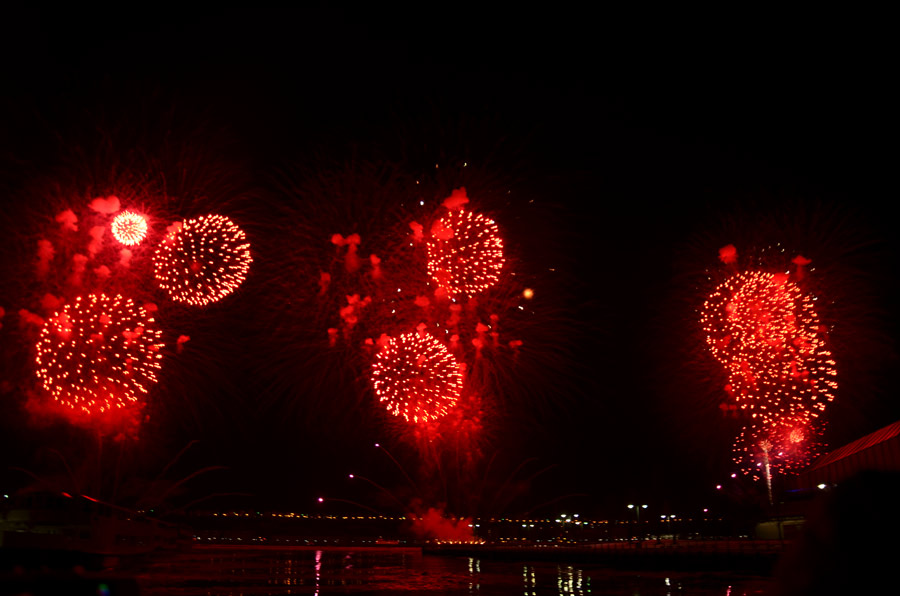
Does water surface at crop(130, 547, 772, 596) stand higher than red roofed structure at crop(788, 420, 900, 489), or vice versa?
red roofed structure at crop(788, 420, 900, 489)

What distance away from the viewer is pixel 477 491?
53.9 metres

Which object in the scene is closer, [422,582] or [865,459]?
[422,582]

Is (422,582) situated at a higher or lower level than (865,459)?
lower

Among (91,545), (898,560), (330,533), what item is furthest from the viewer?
(330,533)

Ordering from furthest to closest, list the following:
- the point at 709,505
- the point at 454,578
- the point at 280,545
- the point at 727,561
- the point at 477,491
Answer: the point at 709,505 < the point at 477,491 < the point at 280,545 < the point at 727,561 < the point at 454,578

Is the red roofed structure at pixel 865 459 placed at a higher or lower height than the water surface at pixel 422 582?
higher

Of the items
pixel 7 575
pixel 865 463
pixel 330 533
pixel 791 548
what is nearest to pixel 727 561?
pixel 865 463

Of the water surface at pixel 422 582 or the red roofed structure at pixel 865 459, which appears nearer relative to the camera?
the water surface at pixel 422 582

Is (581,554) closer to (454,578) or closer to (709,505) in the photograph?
(454,578)

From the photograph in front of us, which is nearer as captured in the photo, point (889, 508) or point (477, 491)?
point (889, 508)

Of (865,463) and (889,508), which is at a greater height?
(865,463)

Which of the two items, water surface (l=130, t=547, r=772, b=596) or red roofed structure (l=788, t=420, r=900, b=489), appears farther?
red roofed structure (l=788, t=420, r=900, b=489)

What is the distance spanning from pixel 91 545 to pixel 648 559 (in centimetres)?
1921

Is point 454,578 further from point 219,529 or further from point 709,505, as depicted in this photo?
point 709,505
